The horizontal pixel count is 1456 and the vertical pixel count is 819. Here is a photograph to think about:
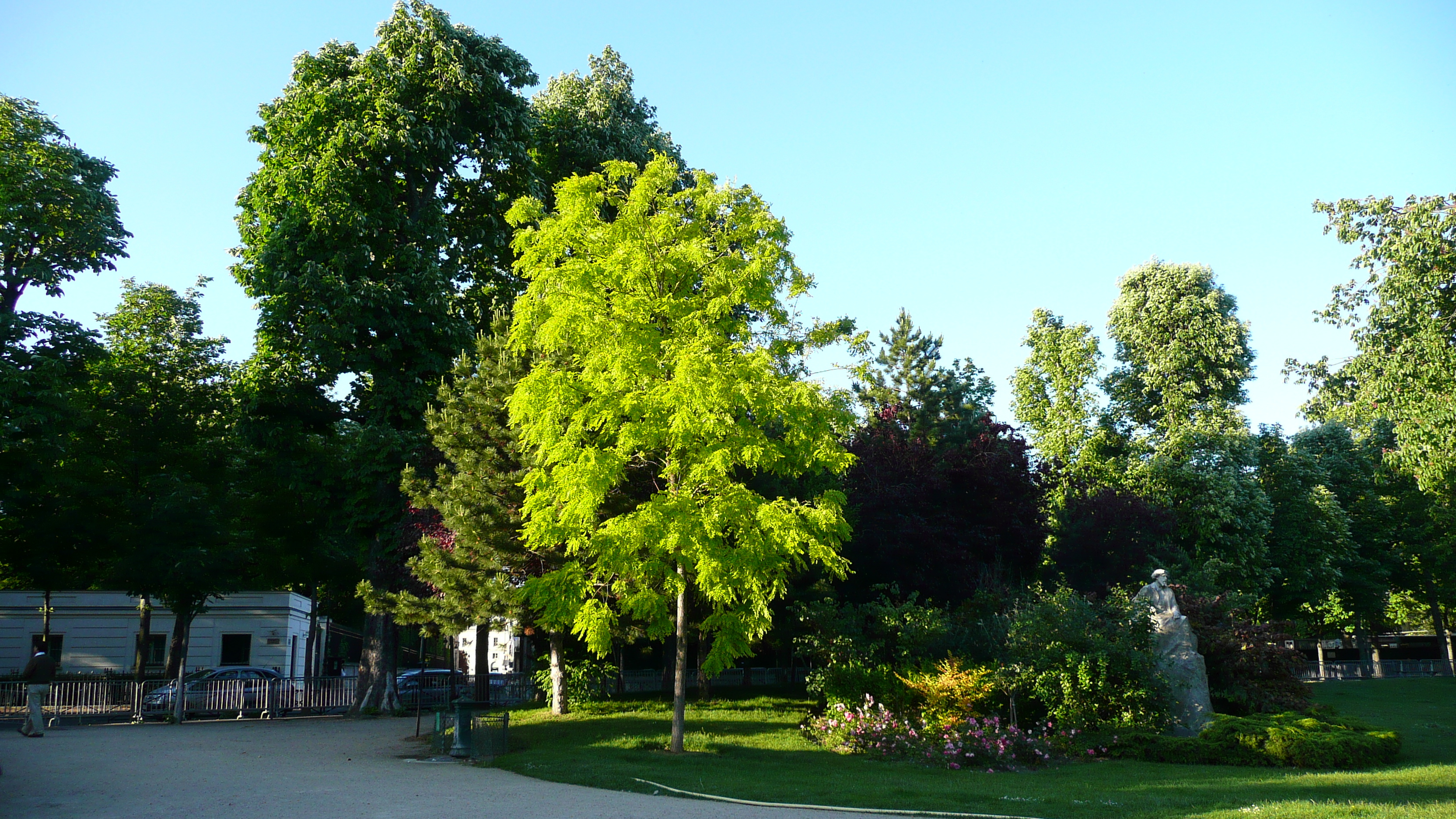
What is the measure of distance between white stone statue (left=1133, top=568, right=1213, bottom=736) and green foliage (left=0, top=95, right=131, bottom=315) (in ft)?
104

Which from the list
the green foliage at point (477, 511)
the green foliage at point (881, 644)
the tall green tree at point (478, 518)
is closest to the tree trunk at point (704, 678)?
the green foliage at point (881, 644)

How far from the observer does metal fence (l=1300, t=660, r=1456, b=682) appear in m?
56.1

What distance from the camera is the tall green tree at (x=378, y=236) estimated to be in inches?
993

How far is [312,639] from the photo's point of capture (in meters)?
41.7

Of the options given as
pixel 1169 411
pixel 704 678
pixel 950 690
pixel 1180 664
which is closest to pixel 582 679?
pixel 704 678

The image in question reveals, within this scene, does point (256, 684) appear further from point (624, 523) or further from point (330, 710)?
point (624, 523)

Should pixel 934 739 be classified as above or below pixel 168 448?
below

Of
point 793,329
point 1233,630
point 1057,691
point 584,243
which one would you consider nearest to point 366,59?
point 584,243

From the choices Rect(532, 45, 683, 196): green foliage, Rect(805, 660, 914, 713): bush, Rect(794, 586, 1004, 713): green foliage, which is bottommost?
Rect(805, 660, 914, 713): bush

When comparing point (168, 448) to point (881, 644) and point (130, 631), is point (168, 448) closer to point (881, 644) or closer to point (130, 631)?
point (130, 631)

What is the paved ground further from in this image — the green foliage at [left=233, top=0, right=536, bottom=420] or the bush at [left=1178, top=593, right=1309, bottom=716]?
A: the bush at [left=1178, top=593, right=1309, bottom=716]

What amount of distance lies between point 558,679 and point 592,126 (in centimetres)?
1770

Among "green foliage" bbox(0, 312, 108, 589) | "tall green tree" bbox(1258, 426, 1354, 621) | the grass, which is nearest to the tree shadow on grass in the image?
the grass

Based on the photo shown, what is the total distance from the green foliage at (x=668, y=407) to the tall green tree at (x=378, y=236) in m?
8.79
